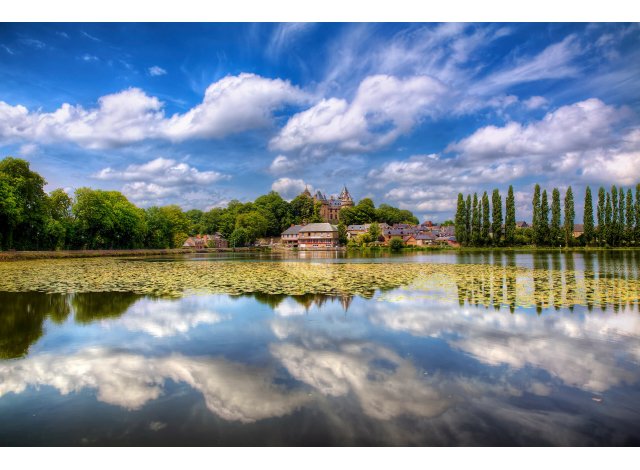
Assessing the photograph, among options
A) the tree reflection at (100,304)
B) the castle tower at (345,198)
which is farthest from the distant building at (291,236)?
the tree reflection at (100,304)

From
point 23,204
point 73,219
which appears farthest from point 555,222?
point 23,204

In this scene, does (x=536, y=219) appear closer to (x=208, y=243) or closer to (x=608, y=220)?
(x=608, y=220)

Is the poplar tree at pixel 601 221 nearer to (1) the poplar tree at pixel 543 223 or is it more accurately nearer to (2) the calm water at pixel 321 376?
(1) the poplar tree at pixel 543 223

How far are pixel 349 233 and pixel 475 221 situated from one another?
41034 millimetres

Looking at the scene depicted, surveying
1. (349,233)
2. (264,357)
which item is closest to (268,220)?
(349,233)

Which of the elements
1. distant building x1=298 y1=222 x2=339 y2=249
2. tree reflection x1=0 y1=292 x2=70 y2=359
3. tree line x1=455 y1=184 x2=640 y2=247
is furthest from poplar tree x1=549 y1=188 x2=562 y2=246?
tree reflection x1=0 y1=292 x2=70 y2=359

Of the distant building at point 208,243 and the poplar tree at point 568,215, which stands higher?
the poplar tree at point 568,215

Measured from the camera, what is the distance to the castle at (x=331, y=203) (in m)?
135

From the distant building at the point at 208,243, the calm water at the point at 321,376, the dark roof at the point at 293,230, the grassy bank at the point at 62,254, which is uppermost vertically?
the dark roof at the point at 293,230

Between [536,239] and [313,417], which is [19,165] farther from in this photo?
[536,239]

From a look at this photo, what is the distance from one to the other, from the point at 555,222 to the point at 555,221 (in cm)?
17

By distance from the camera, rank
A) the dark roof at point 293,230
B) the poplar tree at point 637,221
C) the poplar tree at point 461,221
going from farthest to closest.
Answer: the dark roof at point 293,230, the poplar tree at point 461,221, the poplar tree at point 637,221

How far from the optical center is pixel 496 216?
232ft

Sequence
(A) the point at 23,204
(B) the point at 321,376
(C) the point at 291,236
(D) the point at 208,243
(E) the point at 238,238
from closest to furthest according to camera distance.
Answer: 1. (B) the point at 321,376
2. (A) the point at 23,204
3. (E) the point at 238,238
4. (D) the point at 208,243
5. (C) the point at 291,236
